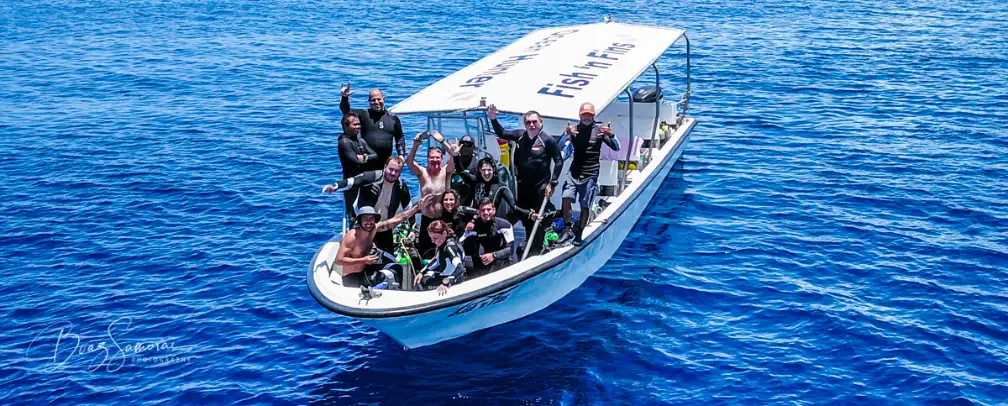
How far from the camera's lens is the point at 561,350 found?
1449cm

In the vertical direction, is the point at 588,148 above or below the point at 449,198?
above

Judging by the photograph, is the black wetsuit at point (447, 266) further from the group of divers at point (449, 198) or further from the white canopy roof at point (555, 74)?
the white canopy roof at point (555, 74)

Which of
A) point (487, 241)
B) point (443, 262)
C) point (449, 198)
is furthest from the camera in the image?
point (487, 241)

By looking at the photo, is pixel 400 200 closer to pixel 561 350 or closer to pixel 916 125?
pixel 561 350

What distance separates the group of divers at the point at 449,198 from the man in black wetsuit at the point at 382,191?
15 mm

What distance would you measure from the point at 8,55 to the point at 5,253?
22245mm

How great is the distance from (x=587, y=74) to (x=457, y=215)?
4153 mm

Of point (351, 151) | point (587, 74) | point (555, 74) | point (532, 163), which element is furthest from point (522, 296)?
point (587, 74)

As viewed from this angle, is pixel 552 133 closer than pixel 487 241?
No

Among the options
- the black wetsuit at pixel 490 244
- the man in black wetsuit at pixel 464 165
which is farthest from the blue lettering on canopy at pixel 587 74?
the black wetsuit at pixel 490 244

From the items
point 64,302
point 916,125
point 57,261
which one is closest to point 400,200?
point 64,302

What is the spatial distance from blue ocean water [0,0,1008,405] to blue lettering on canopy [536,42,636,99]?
337 cm

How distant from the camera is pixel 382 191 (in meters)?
14.4

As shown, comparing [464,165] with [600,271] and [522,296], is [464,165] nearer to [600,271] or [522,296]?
[522,296]
